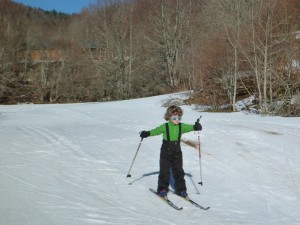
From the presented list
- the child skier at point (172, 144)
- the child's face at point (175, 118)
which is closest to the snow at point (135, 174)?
the child skier at point (172, 144)

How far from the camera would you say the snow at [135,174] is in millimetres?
6883

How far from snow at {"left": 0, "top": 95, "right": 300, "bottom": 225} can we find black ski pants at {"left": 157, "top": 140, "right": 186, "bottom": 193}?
300 millimetres

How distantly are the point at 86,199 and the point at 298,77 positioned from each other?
53.5ft

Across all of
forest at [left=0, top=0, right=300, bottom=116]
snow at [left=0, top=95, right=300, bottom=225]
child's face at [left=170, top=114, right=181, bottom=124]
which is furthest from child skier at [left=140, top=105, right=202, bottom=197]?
forest at [left=0, top=0, right=300, bottom=116]

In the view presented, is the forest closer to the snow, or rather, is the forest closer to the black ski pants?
the snow

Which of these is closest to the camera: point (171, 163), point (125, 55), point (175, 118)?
point (175, 118)

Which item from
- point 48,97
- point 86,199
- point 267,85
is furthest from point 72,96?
point 86,199

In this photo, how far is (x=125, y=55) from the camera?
43281 millimetres

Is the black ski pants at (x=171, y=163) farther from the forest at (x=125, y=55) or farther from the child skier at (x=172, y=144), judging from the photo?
the forest at (x=125, y=55)

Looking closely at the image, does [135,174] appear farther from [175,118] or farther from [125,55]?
[125,55]

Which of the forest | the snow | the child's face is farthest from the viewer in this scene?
the forest

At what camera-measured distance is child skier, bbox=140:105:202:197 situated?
7805 millimetres

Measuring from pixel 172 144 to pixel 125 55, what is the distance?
36.1 meters

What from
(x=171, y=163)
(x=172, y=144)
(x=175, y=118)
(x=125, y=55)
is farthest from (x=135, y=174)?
(x=125, y=55)
